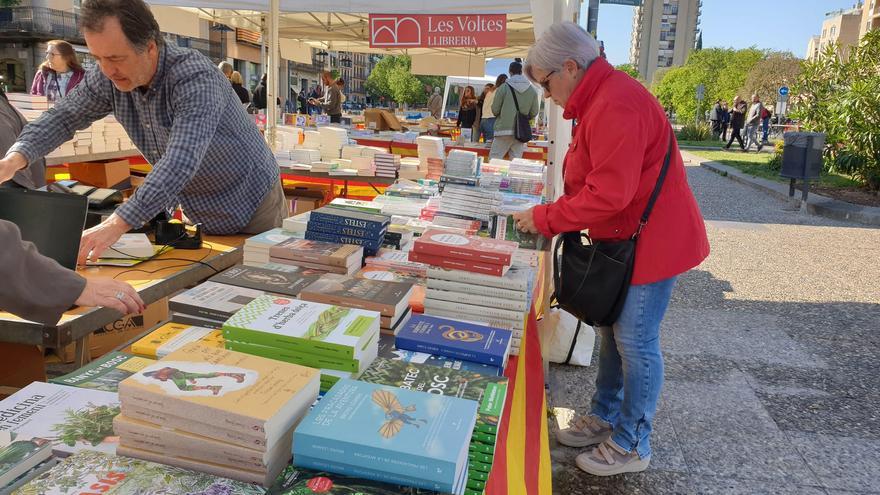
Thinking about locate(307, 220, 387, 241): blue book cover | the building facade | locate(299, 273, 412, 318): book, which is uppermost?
the building facade

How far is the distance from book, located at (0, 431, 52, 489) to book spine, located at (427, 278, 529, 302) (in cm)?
118

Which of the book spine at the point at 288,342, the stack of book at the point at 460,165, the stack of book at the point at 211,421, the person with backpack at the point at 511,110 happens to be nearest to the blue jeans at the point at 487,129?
the person with backpack at the point at 511,110

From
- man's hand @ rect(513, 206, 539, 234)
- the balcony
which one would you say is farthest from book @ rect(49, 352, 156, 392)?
the balcony

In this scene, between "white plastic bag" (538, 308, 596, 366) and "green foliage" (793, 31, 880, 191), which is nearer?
"white plastic bag" (538, 308, 596, 366)

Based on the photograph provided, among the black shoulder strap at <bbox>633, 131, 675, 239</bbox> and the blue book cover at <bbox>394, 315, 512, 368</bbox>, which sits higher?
the black shoulder strap at <bbox>633, 131, 675, 239</bbox>

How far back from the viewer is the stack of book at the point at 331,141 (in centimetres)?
601

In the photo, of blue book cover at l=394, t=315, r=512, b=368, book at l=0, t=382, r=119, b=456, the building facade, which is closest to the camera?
book at l=0, t=382, r=119, b=456

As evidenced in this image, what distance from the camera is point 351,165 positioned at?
5.74 metres

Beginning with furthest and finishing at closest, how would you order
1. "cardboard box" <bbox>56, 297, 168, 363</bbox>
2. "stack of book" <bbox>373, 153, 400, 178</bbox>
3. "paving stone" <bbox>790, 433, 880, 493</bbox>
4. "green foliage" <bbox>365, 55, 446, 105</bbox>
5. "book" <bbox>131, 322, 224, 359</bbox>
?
"green foliage" <bbox>365, 55, 446, 105</bbox> → "stack of book" <bbox>373, 153, 400, 178</bbox> → "paving stone" <bbox>790, 433, 880, 493</bbox> → "cardboard box" <bbox>56, 297, 168, 363</bbox> → "book" <bbox>131, 322, 224, 359</bbox>

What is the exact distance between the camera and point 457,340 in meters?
1.69

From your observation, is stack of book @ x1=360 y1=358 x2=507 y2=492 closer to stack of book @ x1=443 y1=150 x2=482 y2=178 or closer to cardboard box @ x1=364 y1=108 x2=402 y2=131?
stack of book @ x1=443 y1=150 x2=482 y2=178

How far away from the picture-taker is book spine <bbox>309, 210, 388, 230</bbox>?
94.3 inches

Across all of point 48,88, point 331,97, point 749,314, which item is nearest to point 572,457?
point 749,314

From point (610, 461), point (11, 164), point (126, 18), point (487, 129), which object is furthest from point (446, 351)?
point (487, 129)
